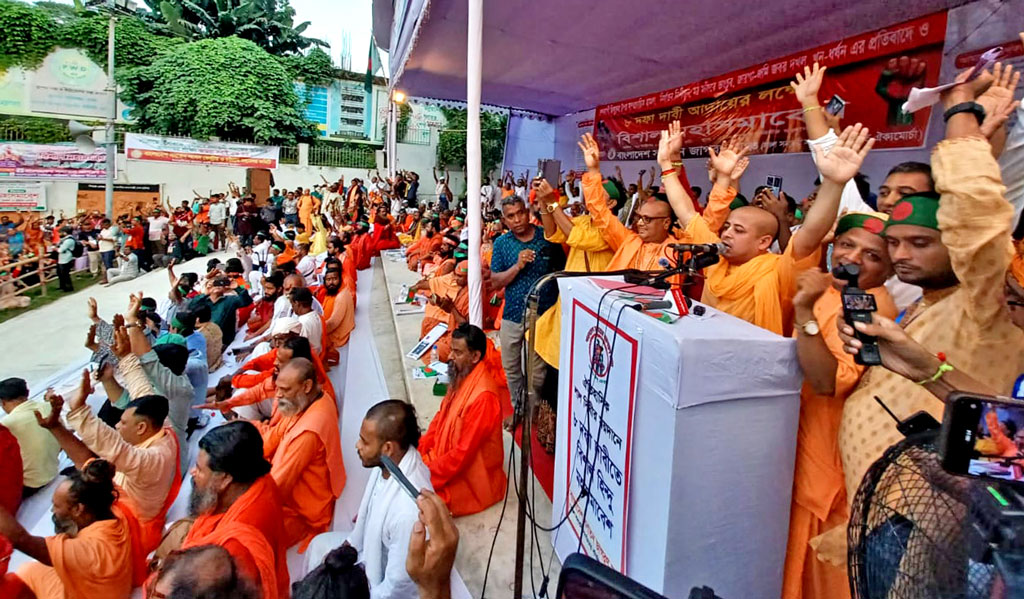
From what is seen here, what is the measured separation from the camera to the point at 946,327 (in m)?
1.29

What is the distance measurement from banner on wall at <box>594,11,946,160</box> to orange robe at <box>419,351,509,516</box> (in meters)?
4.37

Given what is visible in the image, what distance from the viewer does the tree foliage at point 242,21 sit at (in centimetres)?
2447

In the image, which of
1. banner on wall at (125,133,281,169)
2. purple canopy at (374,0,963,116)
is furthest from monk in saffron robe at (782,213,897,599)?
banner on wall at (125,133,281,169)

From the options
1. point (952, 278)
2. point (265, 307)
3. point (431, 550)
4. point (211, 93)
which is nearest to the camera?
point (952, 278)

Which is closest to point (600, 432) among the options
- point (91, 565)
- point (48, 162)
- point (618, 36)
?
point (91, 565)

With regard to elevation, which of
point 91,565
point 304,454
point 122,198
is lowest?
point 91,565

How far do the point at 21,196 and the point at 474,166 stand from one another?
865 inches

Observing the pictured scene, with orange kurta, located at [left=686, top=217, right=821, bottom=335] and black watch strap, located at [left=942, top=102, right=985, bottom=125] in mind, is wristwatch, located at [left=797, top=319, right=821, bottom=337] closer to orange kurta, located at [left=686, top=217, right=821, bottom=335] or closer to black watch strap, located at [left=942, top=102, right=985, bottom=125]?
orange kurta, located at [left=686, top=217, right=821, bottom=335]

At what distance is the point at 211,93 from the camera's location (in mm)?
22062

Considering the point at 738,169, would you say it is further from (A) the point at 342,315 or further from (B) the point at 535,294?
(A) the point at 342,315

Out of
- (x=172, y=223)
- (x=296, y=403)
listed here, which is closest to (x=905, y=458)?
(x=296, y=403)

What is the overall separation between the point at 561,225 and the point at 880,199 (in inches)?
66.6

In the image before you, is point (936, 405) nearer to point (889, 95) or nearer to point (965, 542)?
point (965, 542)

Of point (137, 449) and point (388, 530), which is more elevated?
point (388, 530)
